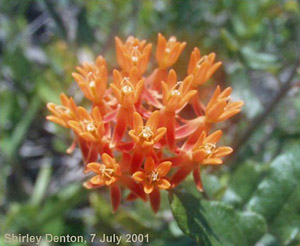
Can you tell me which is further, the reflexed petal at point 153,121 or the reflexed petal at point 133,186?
the reflexed petal at point 133,186

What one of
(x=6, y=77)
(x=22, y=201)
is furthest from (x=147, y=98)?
(x=6, y=77)

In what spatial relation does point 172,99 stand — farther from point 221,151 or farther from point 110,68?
point 110,68

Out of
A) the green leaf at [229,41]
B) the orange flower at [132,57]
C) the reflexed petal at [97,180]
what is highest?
the green leaf at [229,41]

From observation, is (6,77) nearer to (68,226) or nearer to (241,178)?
(68,226)

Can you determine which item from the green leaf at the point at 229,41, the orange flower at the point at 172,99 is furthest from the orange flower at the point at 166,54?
the green leaf at the point at 229,41

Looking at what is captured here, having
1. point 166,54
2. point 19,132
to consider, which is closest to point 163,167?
point 166,54

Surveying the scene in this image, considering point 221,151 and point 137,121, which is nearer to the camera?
point 137,121

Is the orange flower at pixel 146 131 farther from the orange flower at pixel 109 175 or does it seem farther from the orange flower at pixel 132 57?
the orange flower at pixel 132 57
